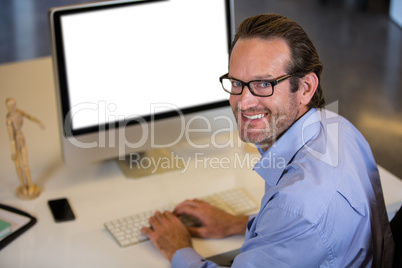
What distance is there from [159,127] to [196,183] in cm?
21

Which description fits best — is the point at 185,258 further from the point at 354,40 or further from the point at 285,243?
the point at 354,40

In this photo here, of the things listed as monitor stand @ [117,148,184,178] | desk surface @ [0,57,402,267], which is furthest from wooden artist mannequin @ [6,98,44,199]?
monitor stand @ [117,148,184,178]

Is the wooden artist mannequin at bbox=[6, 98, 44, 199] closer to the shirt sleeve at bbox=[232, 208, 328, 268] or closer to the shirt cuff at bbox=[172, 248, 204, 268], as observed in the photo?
the shirt cuff at bbox=[172, 248, 204, 268]

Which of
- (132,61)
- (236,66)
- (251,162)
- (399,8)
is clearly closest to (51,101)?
(132,61)

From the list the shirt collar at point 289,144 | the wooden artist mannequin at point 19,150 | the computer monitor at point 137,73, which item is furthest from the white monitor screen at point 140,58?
the shirt collar at point 289,144

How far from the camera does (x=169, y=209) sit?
1671mm

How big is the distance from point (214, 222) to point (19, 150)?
2.03 feet

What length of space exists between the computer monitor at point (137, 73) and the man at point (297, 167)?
0.41 m

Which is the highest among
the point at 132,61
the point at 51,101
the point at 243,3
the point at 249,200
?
the point at 243,3

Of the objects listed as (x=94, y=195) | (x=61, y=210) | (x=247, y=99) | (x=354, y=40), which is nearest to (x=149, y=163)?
(x=94, y=195)

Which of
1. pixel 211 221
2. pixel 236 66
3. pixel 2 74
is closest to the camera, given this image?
pixel 236 66

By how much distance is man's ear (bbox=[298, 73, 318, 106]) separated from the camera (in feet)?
4.35

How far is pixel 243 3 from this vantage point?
1.84m

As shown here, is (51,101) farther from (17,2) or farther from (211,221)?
(17,2)
